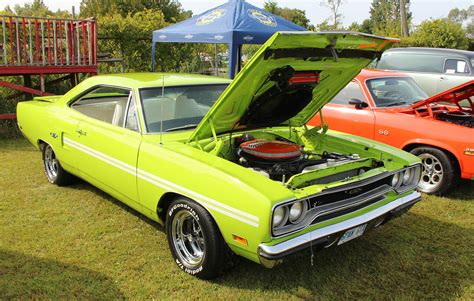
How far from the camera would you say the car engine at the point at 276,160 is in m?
3.37

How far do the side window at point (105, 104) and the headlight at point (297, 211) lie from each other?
195cm

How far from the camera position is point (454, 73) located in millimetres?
10258

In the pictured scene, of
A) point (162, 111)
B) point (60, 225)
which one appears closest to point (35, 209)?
point (60, 225)

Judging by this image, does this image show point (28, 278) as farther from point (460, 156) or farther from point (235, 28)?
point (235, 28)

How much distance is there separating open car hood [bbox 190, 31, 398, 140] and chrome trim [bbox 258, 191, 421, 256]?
113 centimetres

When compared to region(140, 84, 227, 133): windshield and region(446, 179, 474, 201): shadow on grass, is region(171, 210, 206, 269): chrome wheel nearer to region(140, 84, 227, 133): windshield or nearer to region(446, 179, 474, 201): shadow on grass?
region(140, 84, 227, 133): windshield

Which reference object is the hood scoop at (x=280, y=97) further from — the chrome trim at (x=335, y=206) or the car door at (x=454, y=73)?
the car door at (x=454, y=73)

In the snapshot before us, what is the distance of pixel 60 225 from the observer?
414 centimetres

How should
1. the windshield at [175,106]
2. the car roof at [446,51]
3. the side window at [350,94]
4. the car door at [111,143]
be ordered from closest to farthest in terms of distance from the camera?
the car door at [111,143], the windshield at [175,106], the side window at [350,94], the car roof at [446,51]

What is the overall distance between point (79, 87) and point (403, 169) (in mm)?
3563

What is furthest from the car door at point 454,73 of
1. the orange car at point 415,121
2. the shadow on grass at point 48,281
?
the shadow on grass at point 48,281

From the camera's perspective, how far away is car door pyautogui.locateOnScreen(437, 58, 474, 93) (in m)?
10.1

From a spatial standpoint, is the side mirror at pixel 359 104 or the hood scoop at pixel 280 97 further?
the side mirror at pixel 359 104

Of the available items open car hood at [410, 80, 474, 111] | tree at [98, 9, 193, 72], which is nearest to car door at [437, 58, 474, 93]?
open car hood at [410, 80, 474, 111]
